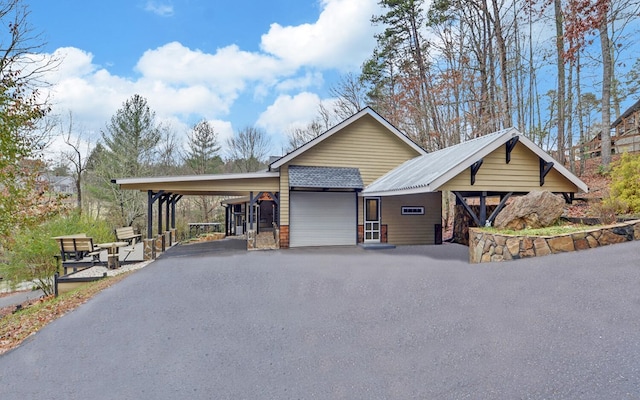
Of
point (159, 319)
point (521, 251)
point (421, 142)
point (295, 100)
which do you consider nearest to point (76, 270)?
point (159, 319)

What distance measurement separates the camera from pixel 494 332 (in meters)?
4.12

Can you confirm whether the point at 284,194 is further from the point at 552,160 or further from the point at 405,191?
the point at 552,160

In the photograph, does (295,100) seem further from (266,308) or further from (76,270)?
(266,308)

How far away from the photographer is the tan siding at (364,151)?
42.5 feet

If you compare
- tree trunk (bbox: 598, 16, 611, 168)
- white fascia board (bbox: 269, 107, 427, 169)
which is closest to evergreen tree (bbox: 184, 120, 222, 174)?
white fascia board (bbox: 269, 107, 427, 169)

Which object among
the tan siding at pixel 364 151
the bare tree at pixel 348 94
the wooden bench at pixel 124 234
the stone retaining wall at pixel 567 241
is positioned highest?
the bare tree at pixel 348 94

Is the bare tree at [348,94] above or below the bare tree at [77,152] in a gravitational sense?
above

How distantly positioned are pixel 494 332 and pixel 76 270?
38.9ft

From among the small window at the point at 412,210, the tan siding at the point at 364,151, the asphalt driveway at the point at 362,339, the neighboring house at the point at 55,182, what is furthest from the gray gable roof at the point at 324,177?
the neighboring house at the point at 55,182

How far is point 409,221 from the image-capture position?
520 inches

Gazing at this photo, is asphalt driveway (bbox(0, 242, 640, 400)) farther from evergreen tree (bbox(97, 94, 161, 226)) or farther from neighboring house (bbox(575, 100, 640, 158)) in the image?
neighboring house (bbox(575, 100, 640, 158))

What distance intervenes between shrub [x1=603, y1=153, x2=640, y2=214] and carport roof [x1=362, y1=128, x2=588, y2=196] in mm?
745

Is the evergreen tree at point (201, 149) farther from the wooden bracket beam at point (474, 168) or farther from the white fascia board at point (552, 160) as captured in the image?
the white fascia board at point (552, 160)

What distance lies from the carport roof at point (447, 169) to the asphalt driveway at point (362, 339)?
255 cm
